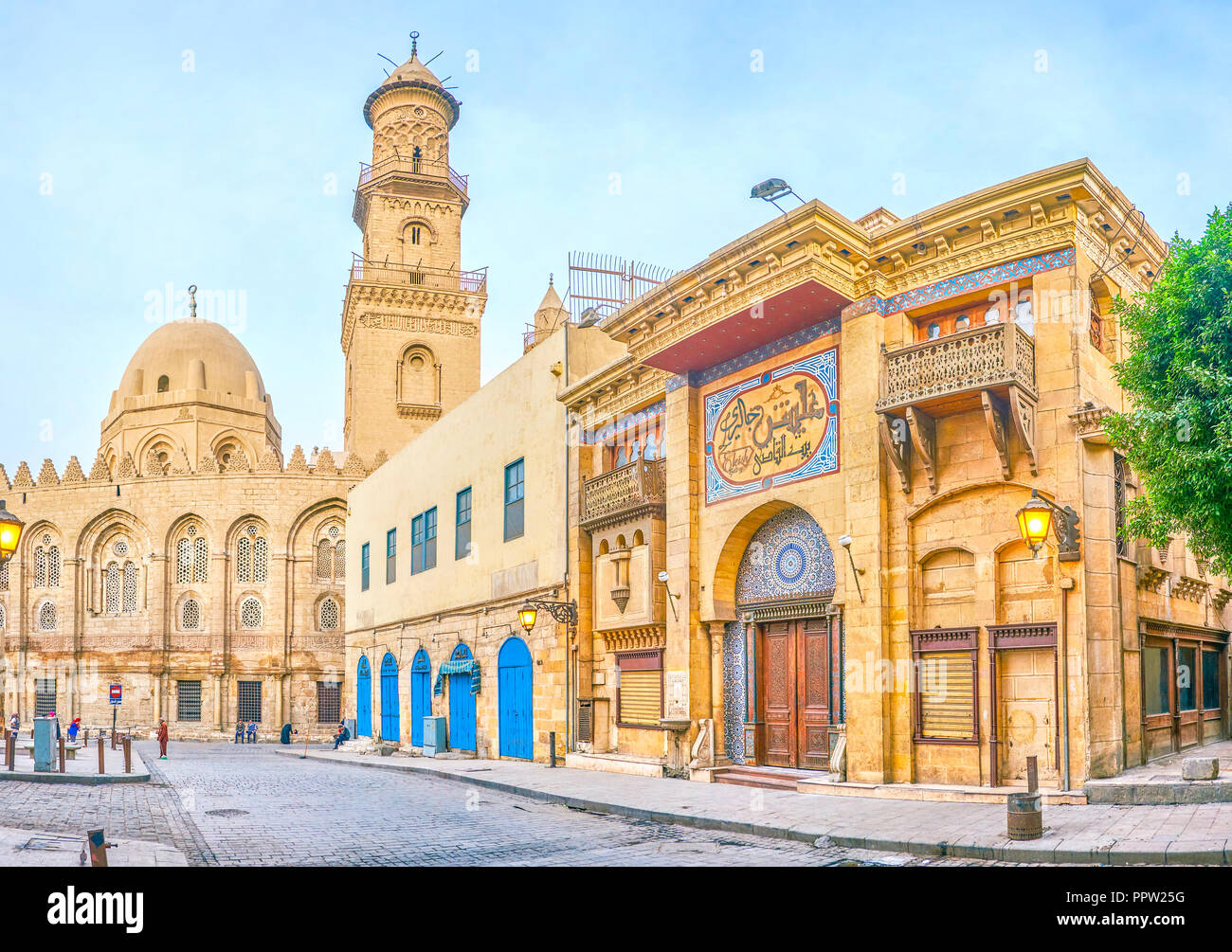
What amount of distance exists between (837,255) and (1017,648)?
5279 millimetres

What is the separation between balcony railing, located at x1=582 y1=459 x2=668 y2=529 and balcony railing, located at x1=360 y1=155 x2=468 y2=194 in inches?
1297

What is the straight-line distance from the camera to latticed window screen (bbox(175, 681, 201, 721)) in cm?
4244

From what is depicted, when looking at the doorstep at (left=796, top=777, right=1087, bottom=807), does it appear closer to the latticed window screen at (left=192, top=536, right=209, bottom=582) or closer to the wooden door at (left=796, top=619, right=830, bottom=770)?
the wooden door at (left=796, top=619, right=830, bottom=770)

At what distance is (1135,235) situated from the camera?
525 inches

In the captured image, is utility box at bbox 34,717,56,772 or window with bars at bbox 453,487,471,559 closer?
utility box at bbox 34,717,56,772

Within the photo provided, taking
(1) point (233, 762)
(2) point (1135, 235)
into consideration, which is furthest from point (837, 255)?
(1) point (233, 762)

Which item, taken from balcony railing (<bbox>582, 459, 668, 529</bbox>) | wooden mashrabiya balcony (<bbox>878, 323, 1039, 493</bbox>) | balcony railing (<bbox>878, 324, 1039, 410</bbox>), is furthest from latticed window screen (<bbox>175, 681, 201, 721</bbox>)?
balcony railing (<bbox>878, 324, 1039, 410</bbox>)

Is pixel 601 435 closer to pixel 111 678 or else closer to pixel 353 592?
pixel 353 592

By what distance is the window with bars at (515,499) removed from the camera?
2273 centimetres

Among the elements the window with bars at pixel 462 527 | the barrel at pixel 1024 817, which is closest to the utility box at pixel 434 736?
the window with bars at pixel 462 527

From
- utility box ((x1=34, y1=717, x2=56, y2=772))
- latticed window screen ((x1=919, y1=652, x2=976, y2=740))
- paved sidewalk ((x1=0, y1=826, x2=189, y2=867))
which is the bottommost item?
utility box ((x1=34, y1=717, x2=56, y2=772))

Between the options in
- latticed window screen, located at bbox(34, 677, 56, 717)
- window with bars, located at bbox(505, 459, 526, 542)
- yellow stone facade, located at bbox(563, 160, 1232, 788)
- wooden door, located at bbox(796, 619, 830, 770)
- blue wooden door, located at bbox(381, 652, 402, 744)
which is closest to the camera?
yellow stone facade, located at bbox(563, 160, 1232, 788)

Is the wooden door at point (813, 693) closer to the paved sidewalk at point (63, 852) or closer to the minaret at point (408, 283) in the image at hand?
the paved sidewalk at point (63, 852)

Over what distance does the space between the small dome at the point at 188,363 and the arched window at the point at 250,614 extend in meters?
12.4
